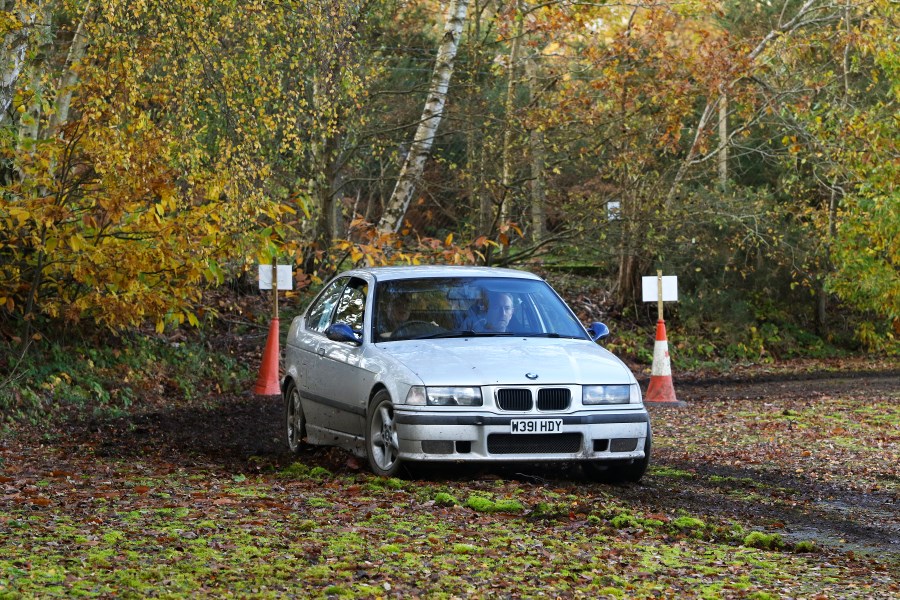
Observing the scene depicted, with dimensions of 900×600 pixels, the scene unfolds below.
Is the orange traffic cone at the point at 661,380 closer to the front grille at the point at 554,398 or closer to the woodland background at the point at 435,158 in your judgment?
the woodland background at the point at 435,158

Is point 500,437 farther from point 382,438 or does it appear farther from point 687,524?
point 687,524

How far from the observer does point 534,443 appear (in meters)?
9.36

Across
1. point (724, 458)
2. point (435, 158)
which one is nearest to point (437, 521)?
point (724, 458)

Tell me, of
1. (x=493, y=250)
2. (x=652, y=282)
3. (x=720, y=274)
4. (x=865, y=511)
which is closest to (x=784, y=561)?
(x=865, y=511)

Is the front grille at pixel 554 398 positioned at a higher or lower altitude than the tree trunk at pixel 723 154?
lower

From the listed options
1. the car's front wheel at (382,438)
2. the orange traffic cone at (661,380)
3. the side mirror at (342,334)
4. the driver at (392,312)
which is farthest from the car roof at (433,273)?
the orange traffic cone at (661,380)

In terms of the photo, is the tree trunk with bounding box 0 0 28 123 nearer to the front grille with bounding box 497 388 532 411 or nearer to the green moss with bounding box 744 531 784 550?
the front grille with bounding box 497 388 532 411

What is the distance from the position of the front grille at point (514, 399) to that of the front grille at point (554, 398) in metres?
0.09

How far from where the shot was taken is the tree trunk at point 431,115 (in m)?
19.9

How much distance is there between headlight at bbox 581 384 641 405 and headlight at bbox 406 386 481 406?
0.80 m

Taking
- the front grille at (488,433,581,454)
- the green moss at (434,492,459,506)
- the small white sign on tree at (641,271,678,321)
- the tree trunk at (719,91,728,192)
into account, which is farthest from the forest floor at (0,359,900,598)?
the tree trunk at (719,91,728,192)

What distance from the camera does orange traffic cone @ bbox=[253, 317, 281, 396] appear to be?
1744 centimetres

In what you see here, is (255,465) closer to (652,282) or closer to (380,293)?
(380,293)

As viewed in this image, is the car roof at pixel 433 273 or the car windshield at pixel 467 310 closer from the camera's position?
the car windshield at pixel 467 310
